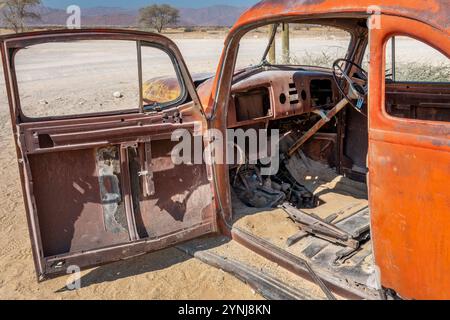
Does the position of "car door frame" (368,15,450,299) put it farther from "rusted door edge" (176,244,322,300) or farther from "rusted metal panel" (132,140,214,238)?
"rusted metal panel" (132,140,214,238)

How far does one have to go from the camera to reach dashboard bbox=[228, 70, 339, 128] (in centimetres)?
413

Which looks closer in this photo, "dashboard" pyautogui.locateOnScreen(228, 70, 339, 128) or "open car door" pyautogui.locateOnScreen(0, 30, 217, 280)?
"open car door" pyautogui.locateOnScreen(0, 30, 217, 280)

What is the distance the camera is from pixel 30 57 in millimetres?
21094

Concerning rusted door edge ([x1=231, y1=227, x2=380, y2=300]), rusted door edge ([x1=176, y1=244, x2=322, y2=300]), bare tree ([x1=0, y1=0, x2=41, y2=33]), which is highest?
bare tree ([x1=0, y1=0, x2=41, y2=33])

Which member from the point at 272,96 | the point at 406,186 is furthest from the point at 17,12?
the point at 406,186

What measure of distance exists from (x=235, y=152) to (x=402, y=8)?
223cm

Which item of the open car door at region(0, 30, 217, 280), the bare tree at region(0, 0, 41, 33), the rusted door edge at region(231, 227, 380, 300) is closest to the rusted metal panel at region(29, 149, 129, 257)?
the open car door at region(0, 30, 217, 280)

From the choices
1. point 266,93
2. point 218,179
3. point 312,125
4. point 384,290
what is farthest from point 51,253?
point 312,125

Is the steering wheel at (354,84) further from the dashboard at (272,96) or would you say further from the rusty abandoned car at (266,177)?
the dashboard at (272,96)

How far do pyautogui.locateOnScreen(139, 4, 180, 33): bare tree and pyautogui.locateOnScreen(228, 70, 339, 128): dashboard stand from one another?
6168 cm

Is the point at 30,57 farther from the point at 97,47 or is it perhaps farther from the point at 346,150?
the point at 346,150

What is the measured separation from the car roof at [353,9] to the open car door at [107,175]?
0.68 meters

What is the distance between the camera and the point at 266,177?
177 inches

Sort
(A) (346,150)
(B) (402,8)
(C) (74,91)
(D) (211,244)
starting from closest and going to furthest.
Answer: (B) (402,8), (D) (211,244), (A) (346,150), (C) (74,91)
